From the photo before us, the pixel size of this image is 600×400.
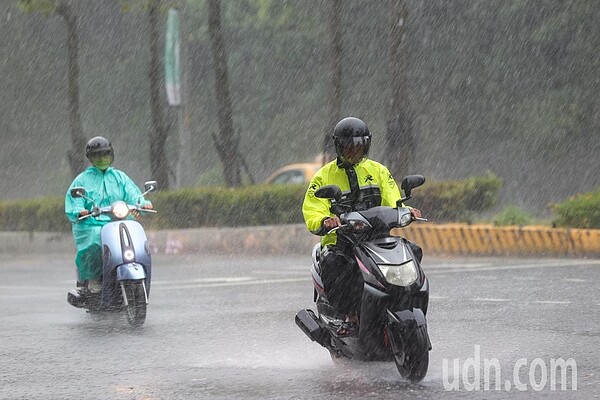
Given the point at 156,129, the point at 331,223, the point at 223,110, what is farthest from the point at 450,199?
the point at 331,223

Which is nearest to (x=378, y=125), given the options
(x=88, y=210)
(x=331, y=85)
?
(x=331, y=85)

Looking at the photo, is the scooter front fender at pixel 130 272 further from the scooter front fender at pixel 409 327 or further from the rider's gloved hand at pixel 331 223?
the scooter front fender at pixel 409 327

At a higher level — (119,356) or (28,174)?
(119,356)

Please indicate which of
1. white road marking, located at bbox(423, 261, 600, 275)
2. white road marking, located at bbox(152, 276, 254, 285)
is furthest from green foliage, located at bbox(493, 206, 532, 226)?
white road marking, located at bbox(152, 276, 254, 285)

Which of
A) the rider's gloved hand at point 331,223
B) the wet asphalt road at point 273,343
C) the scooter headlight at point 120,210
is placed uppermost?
the rider's gloved hand at point 331,223

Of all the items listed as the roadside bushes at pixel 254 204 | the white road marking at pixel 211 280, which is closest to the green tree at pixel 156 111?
the roadside bushes at pixel 254 204

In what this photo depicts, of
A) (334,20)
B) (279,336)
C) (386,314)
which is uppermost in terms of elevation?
(334,20)

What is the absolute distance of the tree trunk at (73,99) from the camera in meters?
28.3

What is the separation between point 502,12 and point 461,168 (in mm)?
7063

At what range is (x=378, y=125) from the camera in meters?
48.9

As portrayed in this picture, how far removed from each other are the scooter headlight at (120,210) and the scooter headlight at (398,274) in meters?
4.52

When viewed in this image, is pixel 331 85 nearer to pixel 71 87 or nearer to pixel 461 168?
pixel 71 87

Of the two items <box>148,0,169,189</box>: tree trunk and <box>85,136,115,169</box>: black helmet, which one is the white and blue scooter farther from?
<box>148,0,169,189</box>: tree trunk

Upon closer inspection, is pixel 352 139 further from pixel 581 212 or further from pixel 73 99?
pixel 73 99
